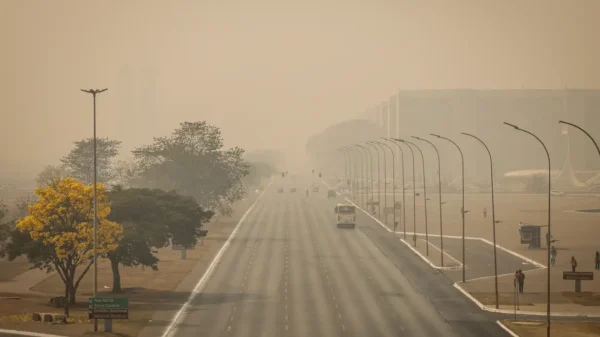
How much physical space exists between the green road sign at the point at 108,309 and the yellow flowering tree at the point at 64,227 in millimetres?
11454

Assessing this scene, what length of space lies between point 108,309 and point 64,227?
46.2 ft

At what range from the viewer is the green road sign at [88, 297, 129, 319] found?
63.5 metres

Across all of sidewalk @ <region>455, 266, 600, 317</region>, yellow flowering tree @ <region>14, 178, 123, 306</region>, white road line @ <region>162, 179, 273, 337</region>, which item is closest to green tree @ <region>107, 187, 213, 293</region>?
white road line @ <region>162, 179, 273, 337</region>

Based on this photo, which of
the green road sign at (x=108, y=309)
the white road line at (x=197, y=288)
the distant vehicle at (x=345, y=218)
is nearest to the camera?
the green road sign at (x=108, y=309)

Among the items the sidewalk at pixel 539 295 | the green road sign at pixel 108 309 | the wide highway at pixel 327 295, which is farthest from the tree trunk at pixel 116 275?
the sidewalk at pixel 539 295

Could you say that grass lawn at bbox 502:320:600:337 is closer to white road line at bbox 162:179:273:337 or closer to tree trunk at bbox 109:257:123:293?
white road line at bbox 162:179:273:337

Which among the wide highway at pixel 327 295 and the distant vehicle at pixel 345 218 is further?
the distant vehicle at pixel 345 218

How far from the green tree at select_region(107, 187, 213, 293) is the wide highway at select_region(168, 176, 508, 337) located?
5137mm

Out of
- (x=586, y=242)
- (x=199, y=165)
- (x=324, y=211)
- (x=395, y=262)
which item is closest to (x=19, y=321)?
(x=395, y=262)

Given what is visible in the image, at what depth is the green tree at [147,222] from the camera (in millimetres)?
84062

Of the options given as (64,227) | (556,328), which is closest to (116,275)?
(64,227)

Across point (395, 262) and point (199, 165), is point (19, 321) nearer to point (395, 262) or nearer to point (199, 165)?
point (395, 262)

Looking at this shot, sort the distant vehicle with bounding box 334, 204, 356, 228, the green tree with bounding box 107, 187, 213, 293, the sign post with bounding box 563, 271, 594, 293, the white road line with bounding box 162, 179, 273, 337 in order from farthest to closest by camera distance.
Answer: the distant vehicle with bounding box 334, 204, 356, 228 < the green tree with bounding box 107, 187, 213, 293 < the sign post with bounding box 563, 271, 594, 293 < the white road line with bounding box 162, 179, 273, 337

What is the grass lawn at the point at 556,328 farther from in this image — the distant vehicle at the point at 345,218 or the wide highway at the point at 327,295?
the distant vehicle at the point at 345,218
